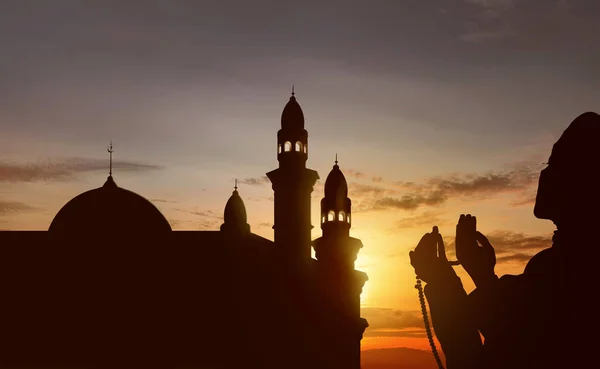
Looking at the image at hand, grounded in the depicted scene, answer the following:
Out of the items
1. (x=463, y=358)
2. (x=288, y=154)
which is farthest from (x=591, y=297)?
(x=288, y=154)

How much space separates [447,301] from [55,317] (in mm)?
34848

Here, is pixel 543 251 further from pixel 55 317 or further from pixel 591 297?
pixel 55 317

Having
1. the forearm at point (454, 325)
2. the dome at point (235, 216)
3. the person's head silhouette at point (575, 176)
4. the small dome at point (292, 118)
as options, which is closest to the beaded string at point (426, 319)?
the forearm at point (454, 325)

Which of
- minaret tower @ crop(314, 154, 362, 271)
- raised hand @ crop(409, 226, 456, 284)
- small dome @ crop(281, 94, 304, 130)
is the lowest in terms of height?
raised hand @ crop(409, 226, 456, 284)

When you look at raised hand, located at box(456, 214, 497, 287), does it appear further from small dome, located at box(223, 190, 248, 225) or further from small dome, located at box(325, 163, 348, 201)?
small dome, located at box(223, 190, 248, 225)

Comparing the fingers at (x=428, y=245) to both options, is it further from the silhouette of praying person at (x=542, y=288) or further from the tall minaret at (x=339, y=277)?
the tall minaret at (x=339, y=277)

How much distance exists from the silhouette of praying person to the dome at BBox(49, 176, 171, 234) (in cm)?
3506

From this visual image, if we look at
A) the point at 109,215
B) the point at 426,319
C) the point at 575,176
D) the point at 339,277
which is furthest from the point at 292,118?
the point at 575,176

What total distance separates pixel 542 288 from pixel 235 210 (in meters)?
35.4

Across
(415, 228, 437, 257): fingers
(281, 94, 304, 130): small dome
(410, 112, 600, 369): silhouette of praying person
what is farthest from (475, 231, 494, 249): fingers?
(281, 94, 304, 130): small dome

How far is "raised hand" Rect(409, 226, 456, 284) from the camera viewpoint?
3.08 metres

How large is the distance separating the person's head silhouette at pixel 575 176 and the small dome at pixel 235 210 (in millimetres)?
35217

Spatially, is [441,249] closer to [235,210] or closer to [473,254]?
[473,254]

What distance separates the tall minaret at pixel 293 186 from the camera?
31969mm
